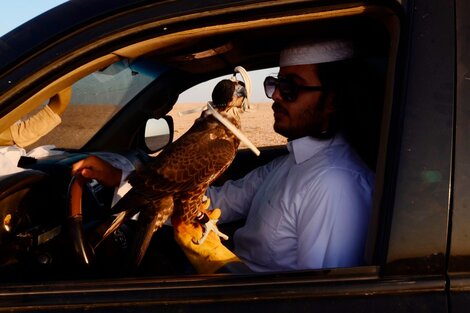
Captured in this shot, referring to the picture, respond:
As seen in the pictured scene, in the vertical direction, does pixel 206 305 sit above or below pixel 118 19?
below

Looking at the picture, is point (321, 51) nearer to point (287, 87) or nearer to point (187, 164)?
point (287, 87)

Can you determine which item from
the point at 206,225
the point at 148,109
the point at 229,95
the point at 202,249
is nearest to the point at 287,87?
the point at 229,95

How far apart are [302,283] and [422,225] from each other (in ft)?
1.12

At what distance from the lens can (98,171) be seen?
2408 mm

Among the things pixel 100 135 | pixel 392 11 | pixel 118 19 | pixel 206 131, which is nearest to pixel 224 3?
pixel 118 19

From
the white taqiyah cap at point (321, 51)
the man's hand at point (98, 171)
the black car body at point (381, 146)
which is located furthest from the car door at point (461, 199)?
the man's hand at point (98, 171)

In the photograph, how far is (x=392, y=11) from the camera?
1625mm

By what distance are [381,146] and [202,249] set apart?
0.96 meters

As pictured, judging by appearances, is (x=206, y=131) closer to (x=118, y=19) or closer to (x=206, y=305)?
(x=118, y=19)

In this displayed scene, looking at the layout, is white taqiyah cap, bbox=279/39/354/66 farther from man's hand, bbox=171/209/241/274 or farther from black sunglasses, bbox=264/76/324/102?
man's hand, bbox=171/209/241/274

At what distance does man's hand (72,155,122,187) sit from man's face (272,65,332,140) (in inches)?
30.5

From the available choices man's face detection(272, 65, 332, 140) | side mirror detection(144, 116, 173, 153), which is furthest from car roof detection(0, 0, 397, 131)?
side mirror detection(144, 116, 173, 153)

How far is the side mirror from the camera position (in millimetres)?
3426

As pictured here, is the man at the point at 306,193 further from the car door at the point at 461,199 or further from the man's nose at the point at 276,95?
the car door at the point at 461,199
